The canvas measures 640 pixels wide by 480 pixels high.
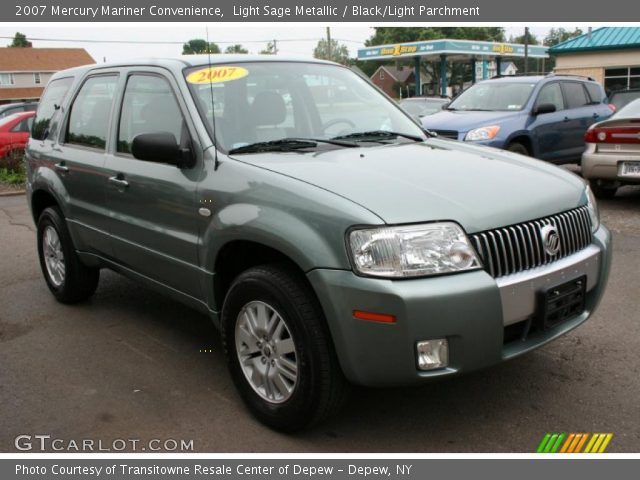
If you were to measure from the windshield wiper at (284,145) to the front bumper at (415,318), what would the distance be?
Result: 994 millimetres


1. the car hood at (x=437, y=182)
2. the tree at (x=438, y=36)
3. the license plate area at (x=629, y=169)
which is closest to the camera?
the car hood at (x=437, y=182)

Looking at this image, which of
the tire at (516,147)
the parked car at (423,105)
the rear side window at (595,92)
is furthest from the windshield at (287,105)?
the parked car at (423,105)

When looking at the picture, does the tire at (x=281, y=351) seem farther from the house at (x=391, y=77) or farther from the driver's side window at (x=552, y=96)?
the house at (x=391, y=77)

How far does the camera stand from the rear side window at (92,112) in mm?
4512

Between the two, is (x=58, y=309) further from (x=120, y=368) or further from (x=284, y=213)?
(x=284, y=213)

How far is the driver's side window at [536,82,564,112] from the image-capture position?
31.8 ft

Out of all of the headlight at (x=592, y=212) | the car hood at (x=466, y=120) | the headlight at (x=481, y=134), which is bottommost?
the headlight at (x=592, y=212)

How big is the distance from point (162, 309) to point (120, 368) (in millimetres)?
1148

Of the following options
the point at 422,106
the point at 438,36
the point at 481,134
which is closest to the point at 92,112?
the point at 481,134

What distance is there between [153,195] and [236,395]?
1.24m

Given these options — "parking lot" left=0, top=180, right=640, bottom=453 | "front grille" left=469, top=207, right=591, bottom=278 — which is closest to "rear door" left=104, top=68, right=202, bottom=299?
"parking lot" left=0, top=180, right=640, bottom=453

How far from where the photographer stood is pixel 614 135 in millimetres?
A: 8109

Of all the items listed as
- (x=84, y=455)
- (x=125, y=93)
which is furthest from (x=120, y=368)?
(x=125, y=93)

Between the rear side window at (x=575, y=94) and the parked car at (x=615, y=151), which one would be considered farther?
the rear side window at (x=575, y=94)
